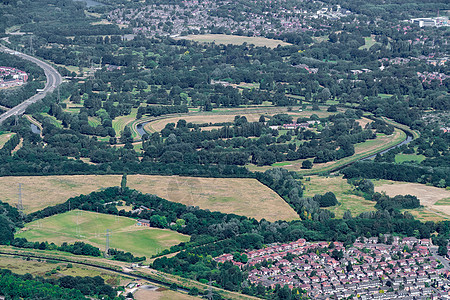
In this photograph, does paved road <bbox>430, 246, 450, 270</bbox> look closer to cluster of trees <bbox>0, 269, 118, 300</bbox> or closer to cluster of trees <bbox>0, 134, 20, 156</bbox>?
cluster of trees <bbox>0, 269, 118, 300</bbox>

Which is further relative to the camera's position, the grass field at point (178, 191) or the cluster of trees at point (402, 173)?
the cluster of trees at point (402, 173)

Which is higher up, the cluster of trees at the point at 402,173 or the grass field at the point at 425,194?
the cluster of trees at the point at 402,173

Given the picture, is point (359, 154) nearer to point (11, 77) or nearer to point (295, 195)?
point (295, 195)

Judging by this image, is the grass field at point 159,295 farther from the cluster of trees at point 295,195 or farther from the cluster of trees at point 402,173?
the cluster of trees at point 402,173

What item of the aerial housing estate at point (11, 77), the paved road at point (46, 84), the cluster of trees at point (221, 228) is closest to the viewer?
the cluster of trees at point (221, 228)

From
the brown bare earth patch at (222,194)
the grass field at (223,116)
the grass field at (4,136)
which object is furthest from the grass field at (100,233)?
the grass field at (223,116)

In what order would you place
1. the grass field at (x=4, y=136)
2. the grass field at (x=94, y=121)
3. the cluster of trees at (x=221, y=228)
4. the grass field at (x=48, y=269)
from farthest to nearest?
1. the grass field at (x=94, y=121)
2. the grass field at (x=4, y=136)
3. the cluster of trees at (x=221, y=228)
4. the grass field at (x=48, y=269)
